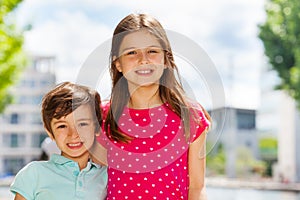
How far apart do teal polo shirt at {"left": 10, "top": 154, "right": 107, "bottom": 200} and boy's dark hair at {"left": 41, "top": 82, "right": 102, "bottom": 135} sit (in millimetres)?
93

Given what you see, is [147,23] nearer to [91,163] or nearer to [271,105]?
[91,163]

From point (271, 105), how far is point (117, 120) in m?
28.8

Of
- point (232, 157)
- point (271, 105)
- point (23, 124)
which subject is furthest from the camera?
point (23, 124)

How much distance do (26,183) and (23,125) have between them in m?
36.1

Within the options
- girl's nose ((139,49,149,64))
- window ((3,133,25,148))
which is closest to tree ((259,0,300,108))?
girl's nose ((139,49,149,64))

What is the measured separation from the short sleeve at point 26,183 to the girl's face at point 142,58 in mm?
326

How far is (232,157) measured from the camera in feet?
105

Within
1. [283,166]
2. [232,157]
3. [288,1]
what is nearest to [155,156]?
[288,1]

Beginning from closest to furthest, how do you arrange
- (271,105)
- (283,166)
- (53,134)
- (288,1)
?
(53,134), (288,1), (283,166), (271,105)

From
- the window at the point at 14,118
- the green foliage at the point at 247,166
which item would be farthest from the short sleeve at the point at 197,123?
the window at the point at 14,118

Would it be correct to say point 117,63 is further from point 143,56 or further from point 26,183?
point 26,183

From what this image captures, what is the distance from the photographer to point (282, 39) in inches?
550

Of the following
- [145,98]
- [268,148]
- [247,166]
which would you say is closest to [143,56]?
[145,98]

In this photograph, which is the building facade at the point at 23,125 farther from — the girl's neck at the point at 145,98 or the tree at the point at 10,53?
the girl's neck at the point at 145,98
